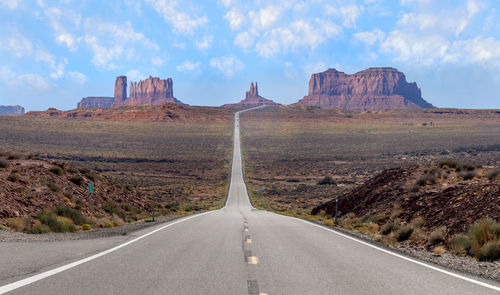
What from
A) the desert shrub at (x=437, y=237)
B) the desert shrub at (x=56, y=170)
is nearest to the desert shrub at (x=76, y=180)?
the desert shrub at (x=56, y=170)

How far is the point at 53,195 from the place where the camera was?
18828 millimetres

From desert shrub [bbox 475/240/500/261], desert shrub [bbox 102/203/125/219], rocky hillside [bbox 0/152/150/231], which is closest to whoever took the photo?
desert shrub [bbox 475/240/500/261]

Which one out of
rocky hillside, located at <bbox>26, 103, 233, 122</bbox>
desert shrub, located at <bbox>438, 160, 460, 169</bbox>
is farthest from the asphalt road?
rocky hillside, located at <bbox>26, 103, 233, 122</bbox>

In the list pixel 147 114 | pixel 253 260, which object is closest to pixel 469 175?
pixel 253 260

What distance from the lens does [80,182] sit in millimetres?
23469

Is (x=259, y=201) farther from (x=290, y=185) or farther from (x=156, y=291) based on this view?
(x=156, y=291)

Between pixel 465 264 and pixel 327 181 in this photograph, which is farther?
pixel 327 181

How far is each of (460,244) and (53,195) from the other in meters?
16.8

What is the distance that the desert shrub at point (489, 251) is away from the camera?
8.97 meters

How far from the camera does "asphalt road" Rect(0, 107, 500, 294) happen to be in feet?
19.0

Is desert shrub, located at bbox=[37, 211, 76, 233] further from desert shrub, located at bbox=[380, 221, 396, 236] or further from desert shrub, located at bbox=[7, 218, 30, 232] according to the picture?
desert shrub, located at bbox=[380, 221, 396, 236]

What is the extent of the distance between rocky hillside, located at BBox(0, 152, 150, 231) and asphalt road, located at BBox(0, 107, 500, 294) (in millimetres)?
6198

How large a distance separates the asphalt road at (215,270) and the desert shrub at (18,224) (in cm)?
397

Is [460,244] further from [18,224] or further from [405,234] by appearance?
[18,224]
